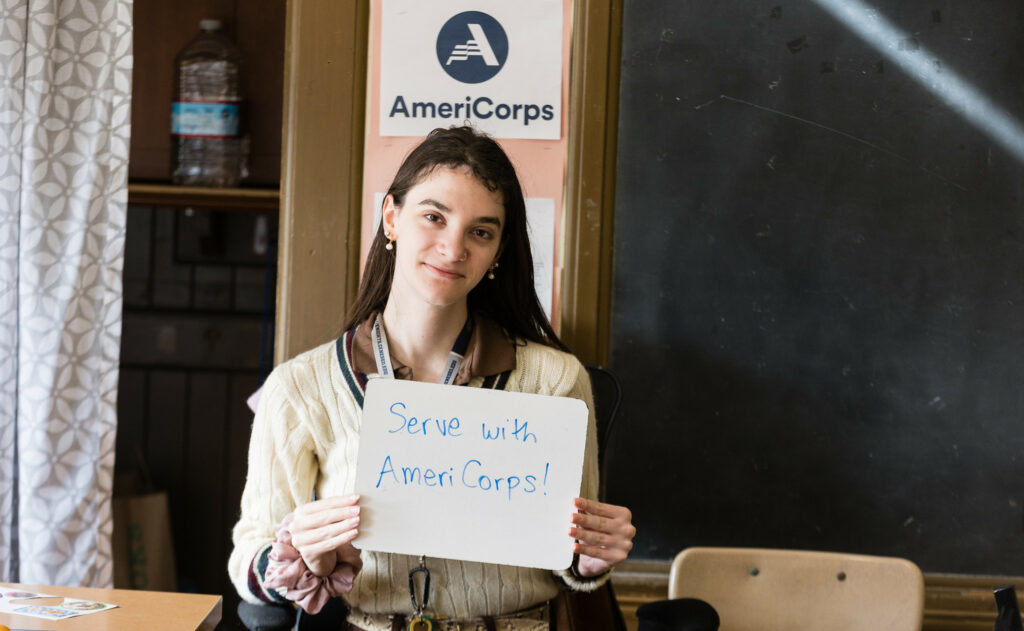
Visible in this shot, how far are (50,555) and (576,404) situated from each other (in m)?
1.38

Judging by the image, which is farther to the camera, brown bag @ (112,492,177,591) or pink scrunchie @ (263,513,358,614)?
brown bag @ (112,492,177,591)

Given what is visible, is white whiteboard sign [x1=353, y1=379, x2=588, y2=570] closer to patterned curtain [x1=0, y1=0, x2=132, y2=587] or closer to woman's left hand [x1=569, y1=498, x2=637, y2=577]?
woman's left hand [x1=569, y1=498, x2=637, y2=577]

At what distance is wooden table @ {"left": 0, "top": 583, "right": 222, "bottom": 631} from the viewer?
1.24 meters

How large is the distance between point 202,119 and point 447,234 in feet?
4.44

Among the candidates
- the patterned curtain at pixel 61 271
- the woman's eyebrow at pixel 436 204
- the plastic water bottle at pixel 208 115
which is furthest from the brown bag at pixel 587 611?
the plastic water bottle at pixel 208 115

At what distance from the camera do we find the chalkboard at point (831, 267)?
211 centimetres

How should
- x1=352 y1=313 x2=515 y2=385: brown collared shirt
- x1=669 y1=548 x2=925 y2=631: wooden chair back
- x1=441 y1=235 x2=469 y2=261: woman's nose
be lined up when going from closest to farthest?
1. x1=441 y1=235 x2=469 y2=261: woman's nose
2. x1=352 y1=313 x2=515 y2=385: brown collared shirt
3. x1=669 y1=548 x2=925 y2=631: wooden chair back

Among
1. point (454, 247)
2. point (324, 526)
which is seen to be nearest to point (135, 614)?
point (324, 526)

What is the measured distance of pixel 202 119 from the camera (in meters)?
2.57

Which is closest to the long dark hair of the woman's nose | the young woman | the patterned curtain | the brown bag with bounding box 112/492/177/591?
the young woman

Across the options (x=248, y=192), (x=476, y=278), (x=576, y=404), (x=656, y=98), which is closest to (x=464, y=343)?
(x=476, y=278)

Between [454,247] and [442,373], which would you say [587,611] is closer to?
[442,373]

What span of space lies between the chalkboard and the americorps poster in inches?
7.1

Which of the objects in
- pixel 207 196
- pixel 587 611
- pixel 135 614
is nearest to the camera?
pixel 135 614
